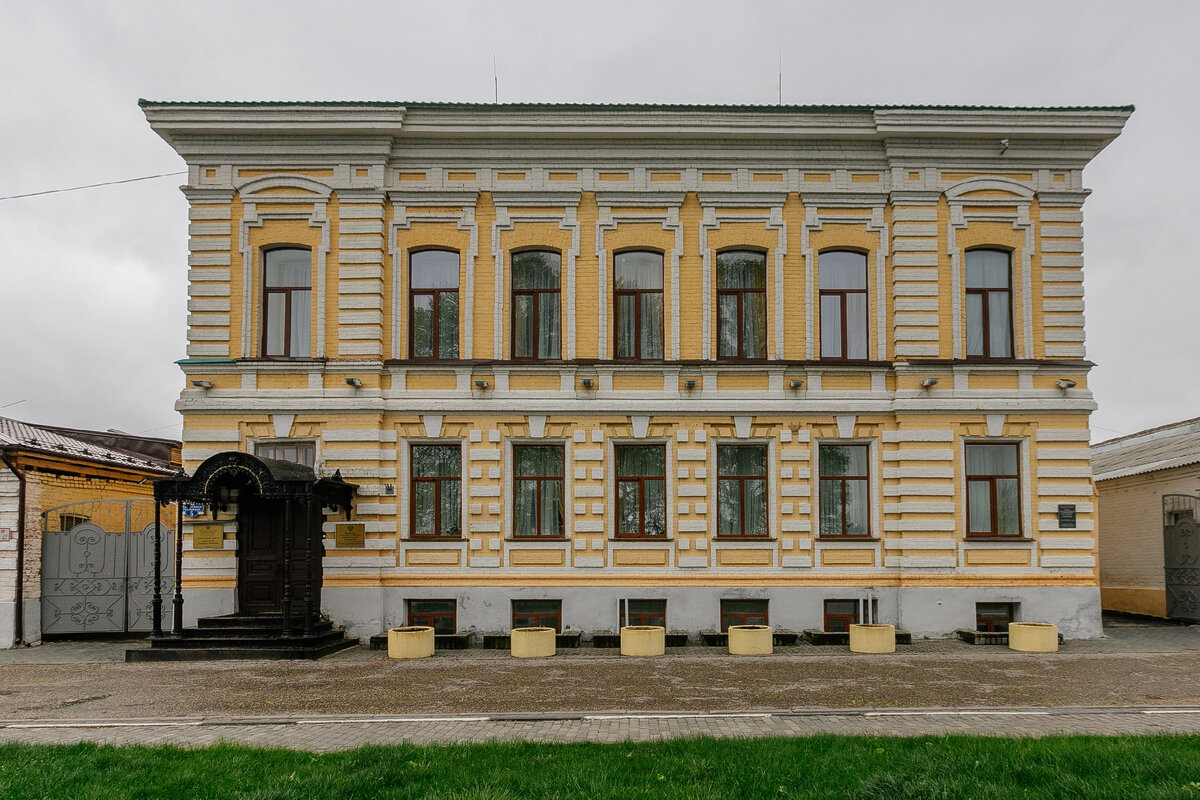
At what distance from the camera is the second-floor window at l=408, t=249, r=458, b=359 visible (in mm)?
18828

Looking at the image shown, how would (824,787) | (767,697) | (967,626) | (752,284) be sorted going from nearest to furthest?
(824,787) < (767,697) < (967,626) < (752,284)

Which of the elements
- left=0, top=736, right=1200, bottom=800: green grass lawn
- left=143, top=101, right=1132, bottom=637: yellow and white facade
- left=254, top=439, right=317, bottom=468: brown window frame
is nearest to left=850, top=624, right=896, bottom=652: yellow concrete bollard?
left=143, top=101, right=1132, bottom=637: yellow and white facade

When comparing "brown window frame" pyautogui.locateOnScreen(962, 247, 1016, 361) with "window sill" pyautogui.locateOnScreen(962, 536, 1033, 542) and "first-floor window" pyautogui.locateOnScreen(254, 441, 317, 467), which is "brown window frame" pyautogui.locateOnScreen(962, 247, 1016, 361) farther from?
"first-floor window" pyautogui.locateOnScreen(254, 441, 317, 467)

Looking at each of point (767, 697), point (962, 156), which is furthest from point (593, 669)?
point (962, 156)

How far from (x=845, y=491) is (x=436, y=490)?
8007mm

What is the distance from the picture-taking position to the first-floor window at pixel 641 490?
18.4 metres

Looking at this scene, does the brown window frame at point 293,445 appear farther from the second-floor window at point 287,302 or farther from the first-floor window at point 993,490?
the first-floor window at point 993,490

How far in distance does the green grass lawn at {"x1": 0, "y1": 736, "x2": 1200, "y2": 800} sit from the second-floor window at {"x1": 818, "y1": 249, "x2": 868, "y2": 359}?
411 inches

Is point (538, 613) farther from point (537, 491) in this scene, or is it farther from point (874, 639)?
point (874, 639)

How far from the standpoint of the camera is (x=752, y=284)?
1898 cm

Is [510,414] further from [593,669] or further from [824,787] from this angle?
[824,787]

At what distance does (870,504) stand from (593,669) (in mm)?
6915

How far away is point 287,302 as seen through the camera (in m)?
18.8

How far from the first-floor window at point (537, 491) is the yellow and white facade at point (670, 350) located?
15cm
